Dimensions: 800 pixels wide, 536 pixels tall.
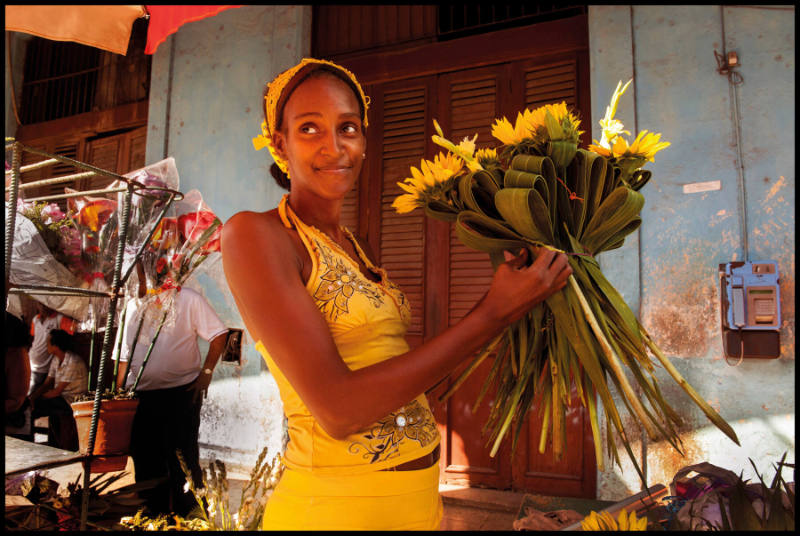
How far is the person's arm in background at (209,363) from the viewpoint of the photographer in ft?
12.3

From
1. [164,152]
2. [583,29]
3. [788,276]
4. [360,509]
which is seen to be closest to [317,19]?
[164,152]

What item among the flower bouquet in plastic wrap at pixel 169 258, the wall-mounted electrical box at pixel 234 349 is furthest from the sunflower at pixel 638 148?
the wall-mounted electrical box at pixel 234 349

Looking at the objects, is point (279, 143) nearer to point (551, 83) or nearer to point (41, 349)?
point (551, 83)

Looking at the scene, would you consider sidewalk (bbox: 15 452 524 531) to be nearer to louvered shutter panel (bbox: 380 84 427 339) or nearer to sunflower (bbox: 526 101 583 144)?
louvered shutter panel (bbox: 380 84 427 339)

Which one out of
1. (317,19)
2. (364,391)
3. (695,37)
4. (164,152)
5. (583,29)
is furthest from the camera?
(164,152)

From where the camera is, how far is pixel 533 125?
3.68 ft

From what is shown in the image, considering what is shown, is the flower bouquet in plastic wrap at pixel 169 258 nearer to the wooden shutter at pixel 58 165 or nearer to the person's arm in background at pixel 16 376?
the person's arm in background at pixel 16 376

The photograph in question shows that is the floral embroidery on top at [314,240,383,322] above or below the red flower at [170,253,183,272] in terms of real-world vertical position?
below

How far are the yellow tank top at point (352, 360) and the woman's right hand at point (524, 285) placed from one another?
248mm

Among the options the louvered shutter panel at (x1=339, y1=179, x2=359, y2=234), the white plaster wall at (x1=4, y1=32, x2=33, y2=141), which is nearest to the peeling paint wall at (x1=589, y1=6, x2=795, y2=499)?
the louvered shutter panel at (x1=339, y1=179, x2=359, y2=234)

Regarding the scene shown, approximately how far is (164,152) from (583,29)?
12.3 feet

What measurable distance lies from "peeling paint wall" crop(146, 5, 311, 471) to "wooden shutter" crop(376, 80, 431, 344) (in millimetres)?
968

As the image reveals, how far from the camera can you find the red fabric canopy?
1554mm

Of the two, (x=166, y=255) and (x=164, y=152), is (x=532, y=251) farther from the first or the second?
(x=164, y=152)
